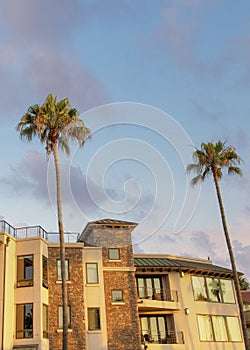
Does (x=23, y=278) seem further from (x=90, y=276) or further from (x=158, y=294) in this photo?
(x=158, y=294)

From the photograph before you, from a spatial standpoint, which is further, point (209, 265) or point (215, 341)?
point (209, 265)

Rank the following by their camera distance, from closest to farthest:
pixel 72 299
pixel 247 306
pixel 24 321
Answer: pixel 24 321
pixel 72 299
pixel 247 306

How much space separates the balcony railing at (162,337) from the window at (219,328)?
1.88 meters

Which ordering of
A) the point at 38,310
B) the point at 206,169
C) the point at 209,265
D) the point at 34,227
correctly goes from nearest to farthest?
1. the point at 38,310
2. the point at 34,227
3. the point at 206,169
4. the point at 209,265

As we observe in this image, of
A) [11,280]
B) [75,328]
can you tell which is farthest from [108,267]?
[11,280]

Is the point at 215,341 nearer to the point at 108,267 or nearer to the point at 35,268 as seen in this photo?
the point at 108,267

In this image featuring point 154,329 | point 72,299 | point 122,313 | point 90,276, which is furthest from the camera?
point 154,329

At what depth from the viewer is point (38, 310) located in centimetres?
2789

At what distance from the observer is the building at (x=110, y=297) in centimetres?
2825

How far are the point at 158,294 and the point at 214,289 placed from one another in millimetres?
5262

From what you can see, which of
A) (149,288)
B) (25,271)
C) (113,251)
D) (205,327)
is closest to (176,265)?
(149,288)

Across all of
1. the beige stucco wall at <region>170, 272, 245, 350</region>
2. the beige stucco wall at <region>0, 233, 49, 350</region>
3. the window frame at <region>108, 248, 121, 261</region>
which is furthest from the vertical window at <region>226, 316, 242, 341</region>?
the beige stucco wall at <region>0, 233, 49, 350</region>

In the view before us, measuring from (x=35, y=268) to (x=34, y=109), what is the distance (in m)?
9.87

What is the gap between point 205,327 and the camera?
34500 mm
